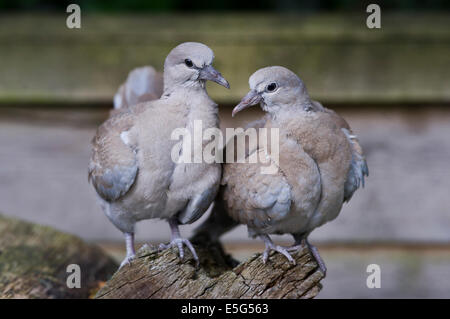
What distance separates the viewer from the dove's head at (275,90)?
1.60 m

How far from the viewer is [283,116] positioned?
5.40ft

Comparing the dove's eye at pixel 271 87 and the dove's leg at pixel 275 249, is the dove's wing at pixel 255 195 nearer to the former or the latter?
the dove's leg at pixel 275 249

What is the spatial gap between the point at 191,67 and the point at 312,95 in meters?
0.84

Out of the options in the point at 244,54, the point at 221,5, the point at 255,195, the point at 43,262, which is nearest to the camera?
the point at 255,195

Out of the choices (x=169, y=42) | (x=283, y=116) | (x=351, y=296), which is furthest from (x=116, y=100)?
(x=351, y=296)

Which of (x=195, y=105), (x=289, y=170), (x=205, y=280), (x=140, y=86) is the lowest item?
(x=205, y=280)

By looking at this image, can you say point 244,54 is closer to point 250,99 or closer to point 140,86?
point 140,86

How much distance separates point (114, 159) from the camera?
162 cm

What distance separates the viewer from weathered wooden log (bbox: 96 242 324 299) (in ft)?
4.72

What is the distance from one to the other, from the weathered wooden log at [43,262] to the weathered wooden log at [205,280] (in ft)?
1.21

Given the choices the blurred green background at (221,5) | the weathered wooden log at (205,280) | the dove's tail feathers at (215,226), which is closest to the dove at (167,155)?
the weathered wooden log at (205,280)

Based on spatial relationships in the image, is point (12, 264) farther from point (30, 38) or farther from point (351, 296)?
point (351, 296)

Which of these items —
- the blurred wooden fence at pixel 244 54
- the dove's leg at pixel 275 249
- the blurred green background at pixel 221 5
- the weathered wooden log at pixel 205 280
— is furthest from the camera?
the blurred green background at pixel 221 5

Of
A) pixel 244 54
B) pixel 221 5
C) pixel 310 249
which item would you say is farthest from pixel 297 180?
pixel 221 5
